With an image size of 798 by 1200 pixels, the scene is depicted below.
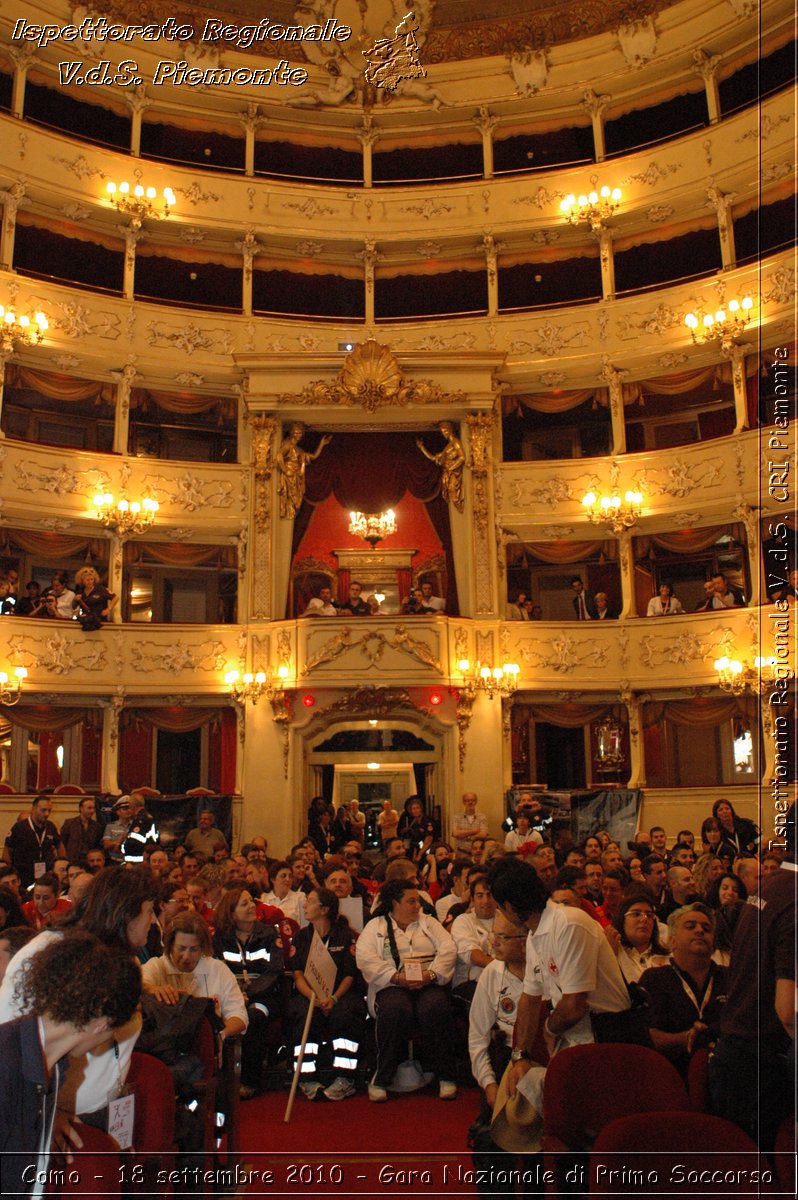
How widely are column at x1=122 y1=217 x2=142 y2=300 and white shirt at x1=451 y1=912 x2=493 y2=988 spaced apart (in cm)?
1547

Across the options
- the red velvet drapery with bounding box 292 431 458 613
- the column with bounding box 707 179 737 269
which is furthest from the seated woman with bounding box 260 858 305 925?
the column with bounding box 707 179 737 269

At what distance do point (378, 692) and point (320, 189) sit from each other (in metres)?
10.3

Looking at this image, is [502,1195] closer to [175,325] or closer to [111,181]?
[175,325]

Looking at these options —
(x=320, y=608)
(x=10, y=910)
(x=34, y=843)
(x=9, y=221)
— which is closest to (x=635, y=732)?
(x=320, y=608)

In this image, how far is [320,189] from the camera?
21.3m

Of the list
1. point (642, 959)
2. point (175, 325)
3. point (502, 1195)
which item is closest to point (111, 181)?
point (175, 325)

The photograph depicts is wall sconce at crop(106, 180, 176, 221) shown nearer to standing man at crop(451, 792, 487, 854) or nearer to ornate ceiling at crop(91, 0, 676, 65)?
ornate ceiling at crop(91, 0, 676, 65)

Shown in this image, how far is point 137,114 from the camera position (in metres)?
20.8

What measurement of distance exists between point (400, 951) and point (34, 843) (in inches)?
305

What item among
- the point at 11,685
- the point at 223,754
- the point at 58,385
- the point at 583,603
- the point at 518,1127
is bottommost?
the point at 518,1127

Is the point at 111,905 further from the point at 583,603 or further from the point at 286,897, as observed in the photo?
the point at 583,603

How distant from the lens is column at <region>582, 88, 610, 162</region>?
68.7 ft

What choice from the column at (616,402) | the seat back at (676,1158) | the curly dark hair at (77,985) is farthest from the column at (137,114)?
the seat back at (676,1158)

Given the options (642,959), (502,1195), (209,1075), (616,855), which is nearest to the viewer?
(502,1195)
